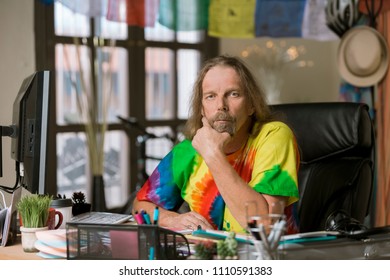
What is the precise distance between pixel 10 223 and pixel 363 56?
3323mm

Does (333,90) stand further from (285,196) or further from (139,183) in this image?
(285,196)

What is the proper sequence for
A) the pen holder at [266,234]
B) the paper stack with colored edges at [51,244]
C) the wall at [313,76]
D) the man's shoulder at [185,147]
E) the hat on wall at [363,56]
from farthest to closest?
the wall at [313,76] < the hat on wall at [363,56] < the man's shoulder at [185,147] < the paper stack with colored edges at [51,244] < the pen holder at [266,234]

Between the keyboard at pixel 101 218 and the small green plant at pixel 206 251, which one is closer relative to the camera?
the small green plant at pixel 206 251

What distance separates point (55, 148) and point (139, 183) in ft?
2.24

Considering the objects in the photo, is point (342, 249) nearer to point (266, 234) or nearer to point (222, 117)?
point (266, 234)

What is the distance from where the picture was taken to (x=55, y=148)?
15.4 feet

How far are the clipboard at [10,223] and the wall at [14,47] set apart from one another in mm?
1522

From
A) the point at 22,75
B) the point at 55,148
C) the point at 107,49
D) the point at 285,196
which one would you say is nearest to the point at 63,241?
the point at 285,196

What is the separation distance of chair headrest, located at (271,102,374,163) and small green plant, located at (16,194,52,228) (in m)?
1.14

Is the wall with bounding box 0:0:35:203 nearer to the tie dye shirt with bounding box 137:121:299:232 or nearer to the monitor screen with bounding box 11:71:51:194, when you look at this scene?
the tie dye shirt with bounding box 137:121:299:232

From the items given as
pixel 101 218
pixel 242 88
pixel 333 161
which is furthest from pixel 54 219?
pixel 333 161

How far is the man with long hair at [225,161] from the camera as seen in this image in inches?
81.7

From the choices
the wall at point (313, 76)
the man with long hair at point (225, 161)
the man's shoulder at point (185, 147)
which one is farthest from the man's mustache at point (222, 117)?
the wall at point (313, 76)

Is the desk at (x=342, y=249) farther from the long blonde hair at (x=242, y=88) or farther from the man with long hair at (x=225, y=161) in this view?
the long blonde hair at (x=242, y=88)
